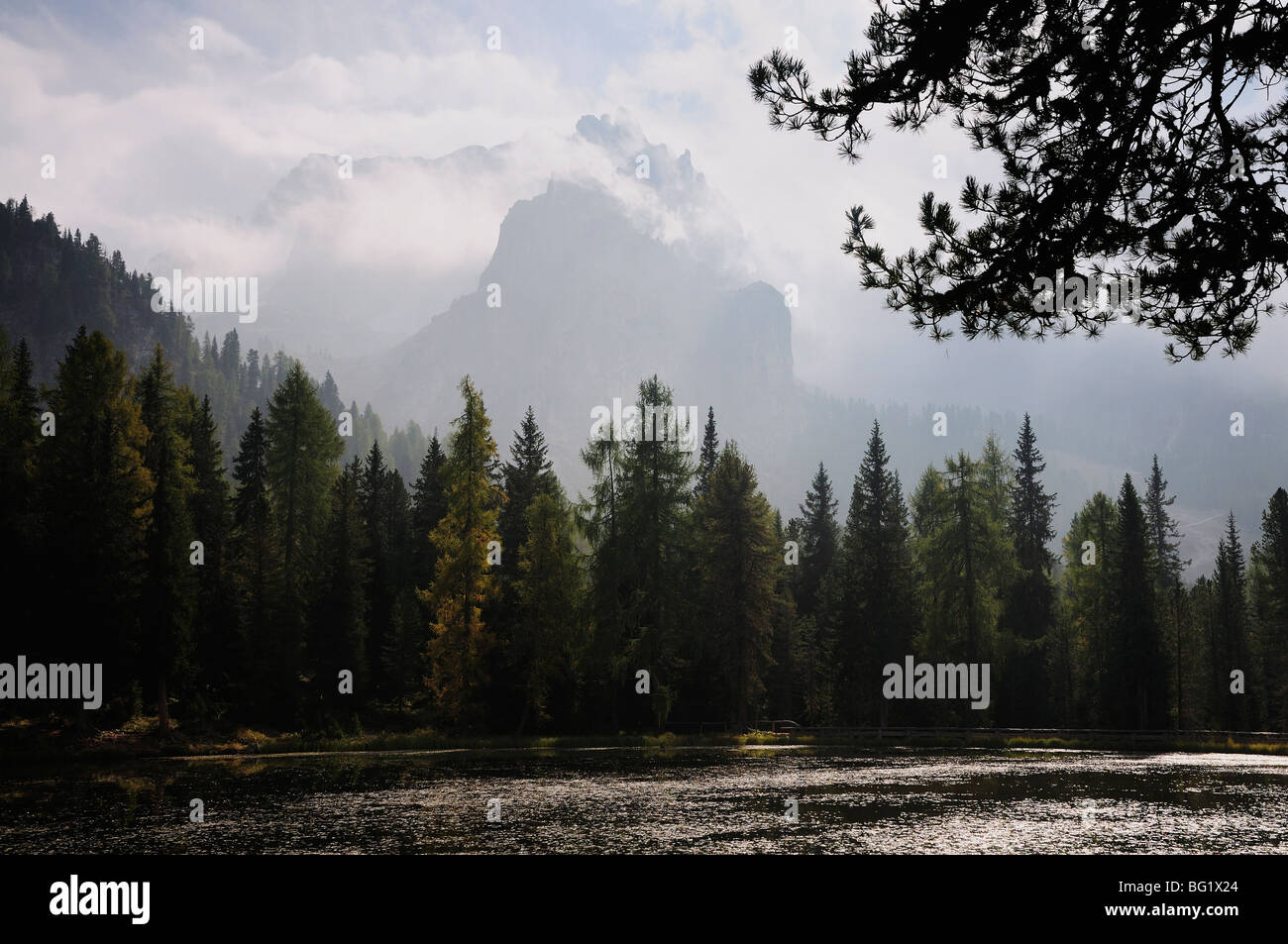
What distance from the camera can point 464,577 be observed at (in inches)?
1722

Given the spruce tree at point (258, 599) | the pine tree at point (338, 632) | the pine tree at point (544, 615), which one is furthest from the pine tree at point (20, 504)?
the pine tree at point (544, 615)

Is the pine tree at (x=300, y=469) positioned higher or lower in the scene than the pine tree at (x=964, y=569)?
higher

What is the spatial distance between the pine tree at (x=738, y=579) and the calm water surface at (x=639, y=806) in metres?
13.7

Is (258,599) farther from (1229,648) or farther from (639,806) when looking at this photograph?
(1229,648)

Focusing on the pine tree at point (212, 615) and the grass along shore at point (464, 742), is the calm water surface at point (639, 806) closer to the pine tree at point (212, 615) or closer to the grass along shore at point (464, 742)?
the grass along shore at point (464, 742)

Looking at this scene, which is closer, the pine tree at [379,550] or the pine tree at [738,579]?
the pine tree at [738,579]

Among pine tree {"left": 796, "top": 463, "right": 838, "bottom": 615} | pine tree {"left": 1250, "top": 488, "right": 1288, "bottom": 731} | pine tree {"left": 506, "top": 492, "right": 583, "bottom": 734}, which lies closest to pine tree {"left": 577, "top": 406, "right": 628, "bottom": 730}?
pine tree {"left": 506, "top": 492, "right": 583, "bottom": 734}

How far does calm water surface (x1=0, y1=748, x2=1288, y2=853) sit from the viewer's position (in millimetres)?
14789

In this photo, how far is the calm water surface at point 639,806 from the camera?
1479 centimetres

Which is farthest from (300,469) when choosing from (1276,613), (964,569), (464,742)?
(1276,613)
